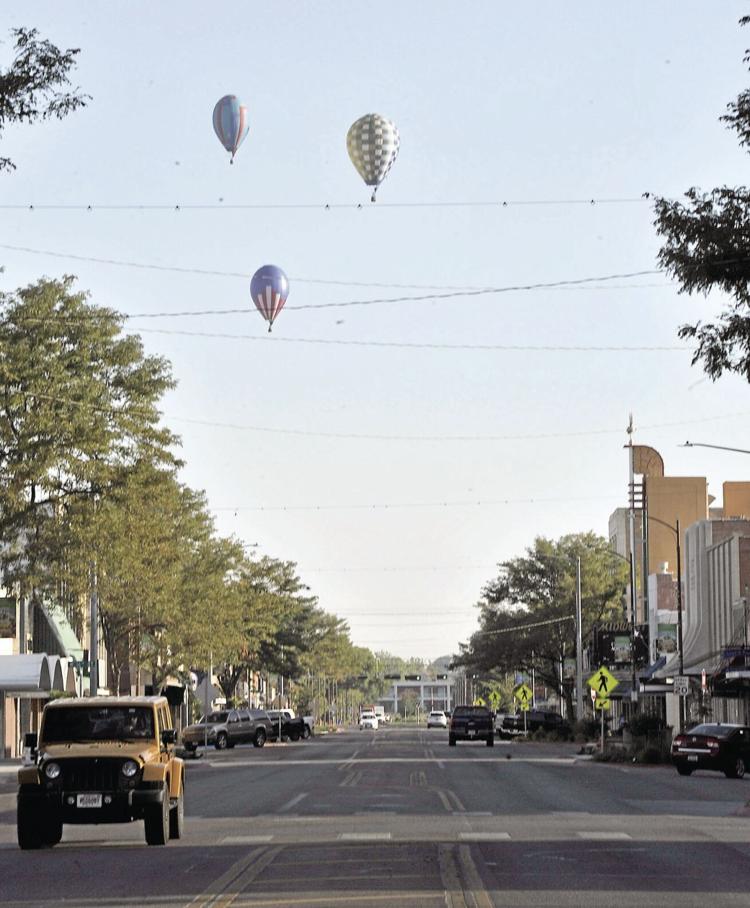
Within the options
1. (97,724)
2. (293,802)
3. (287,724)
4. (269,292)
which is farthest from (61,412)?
(287,724)

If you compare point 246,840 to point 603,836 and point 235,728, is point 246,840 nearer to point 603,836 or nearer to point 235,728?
point 603,836

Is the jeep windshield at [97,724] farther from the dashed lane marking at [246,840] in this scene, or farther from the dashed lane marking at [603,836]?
the dashed lane marking at [603,836]

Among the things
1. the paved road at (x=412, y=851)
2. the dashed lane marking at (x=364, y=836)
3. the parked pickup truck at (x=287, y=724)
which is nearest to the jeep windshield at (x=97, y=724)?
the paved road at (x=412, y=851)

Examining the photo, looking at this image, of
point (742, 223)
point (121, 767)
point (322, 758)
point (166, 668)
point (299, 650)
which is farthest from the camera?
point (299, 650)

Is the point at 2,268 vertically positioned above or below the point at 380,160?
below

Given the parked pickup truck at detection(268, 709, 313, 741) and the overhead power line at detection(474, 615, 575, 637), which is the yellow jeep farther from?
the overhead power line at detection(474, 615, 575, 637)

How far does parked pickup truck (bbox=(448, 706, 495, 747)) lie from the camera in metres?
75.6

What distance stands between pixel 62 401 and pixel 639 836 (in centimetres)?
2793

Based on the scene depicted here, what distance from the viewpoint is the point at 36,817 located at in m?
20.1

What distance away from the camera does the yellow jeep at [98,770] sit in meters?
19.7

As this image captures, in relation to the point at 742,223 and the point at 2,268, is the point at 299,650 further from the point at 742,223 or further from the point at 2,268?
the point at 742,223

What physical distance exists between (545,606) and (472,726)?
124 ft

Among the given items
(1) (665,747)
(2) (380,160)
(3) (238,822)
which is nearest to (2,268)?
(2) (380,160)

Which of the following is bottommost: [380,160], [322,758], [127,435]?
[322,758]
